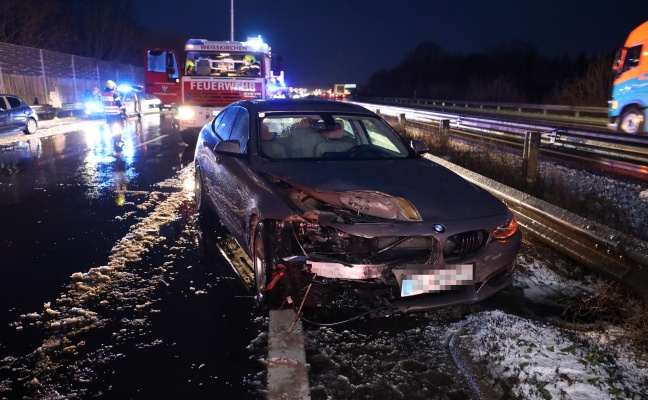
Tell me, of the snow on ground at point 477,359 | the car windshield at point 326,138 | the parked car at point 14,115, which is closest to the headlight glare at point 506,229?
the snow on ground at point 477,359

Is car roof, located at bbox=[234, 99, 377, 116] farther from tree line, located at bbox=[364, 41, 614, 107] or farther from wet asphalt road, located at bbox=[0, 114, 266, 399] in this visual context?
tree line, located at bbox=[364, 41, 614, 107]

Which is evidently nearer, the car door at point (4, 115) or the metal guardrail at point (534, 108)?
the car door at point (4, 115)

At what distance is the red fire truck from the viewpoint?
14250 mm

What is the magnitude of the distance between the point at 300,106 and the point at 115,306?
2908 millimetres

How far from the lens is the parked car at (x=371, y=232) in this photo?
11.2 feet

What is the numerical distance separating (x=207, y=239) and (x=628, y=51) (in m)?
16.2

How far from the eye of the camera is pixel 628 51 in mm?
16188

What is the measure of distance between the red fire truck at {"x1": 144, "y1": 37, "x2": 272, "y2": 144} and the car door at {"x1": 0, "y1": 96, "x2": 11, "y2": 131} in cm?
577

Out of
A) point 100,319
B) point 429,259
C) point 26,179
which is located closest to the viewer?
point 429,259

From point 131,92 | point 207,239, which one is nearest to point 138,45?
point 131,92

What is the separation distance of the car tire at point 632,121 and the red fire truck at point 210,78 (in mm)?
11824

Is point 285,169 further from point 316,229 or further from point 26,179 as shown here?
point 26,179

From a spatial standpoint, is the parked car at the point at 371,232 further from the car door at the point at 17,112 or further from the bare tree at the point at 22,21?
the bare tree at the point at 22,21

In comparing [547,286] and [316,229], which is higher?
[316,229]
